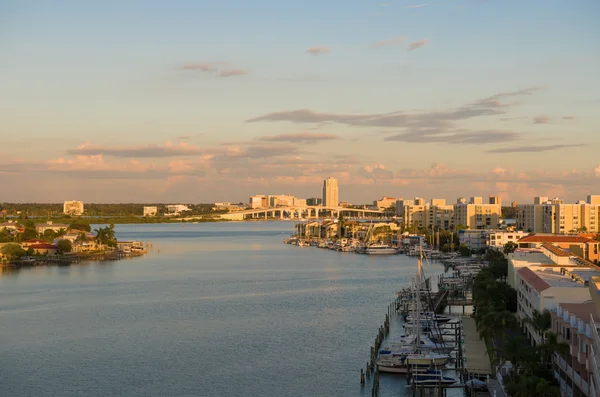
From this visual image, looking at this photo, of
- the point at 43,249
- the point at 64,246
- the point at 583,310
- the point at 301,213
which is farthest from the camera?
the point at 301,213

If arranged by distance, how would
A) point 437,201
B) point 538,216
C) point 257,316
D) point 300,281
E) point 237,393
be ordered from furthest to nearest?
point 437,201, point 538,216, point 300,281, point 257,316, point 237,393

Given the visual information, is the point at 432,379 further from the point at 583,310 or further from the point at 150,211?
the point at 150,211

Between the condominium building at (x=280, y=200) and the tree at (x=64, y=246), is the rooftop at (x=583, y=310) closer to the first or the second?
the tree at (x=64, y=246)

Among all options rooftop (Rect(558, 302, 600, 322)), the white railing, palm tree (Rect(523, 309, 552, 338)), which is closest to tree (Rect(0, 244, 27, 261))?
palm tree (Rect(523, 309, 552, 338))

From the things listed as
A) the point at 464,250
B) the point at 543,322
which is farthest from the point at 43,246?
the point at 543,322

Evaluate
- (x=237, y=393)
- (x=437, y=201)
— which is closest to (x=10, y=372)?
(x=237, y=393)

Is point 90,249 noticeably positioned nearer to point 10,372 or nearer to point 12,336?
point 12,336

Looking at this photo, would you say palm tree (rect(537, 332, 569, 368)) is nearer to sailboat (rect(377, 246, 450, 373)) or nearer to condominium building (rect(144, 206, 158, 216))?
sailboat (rect(377, 246, 450, 373))
